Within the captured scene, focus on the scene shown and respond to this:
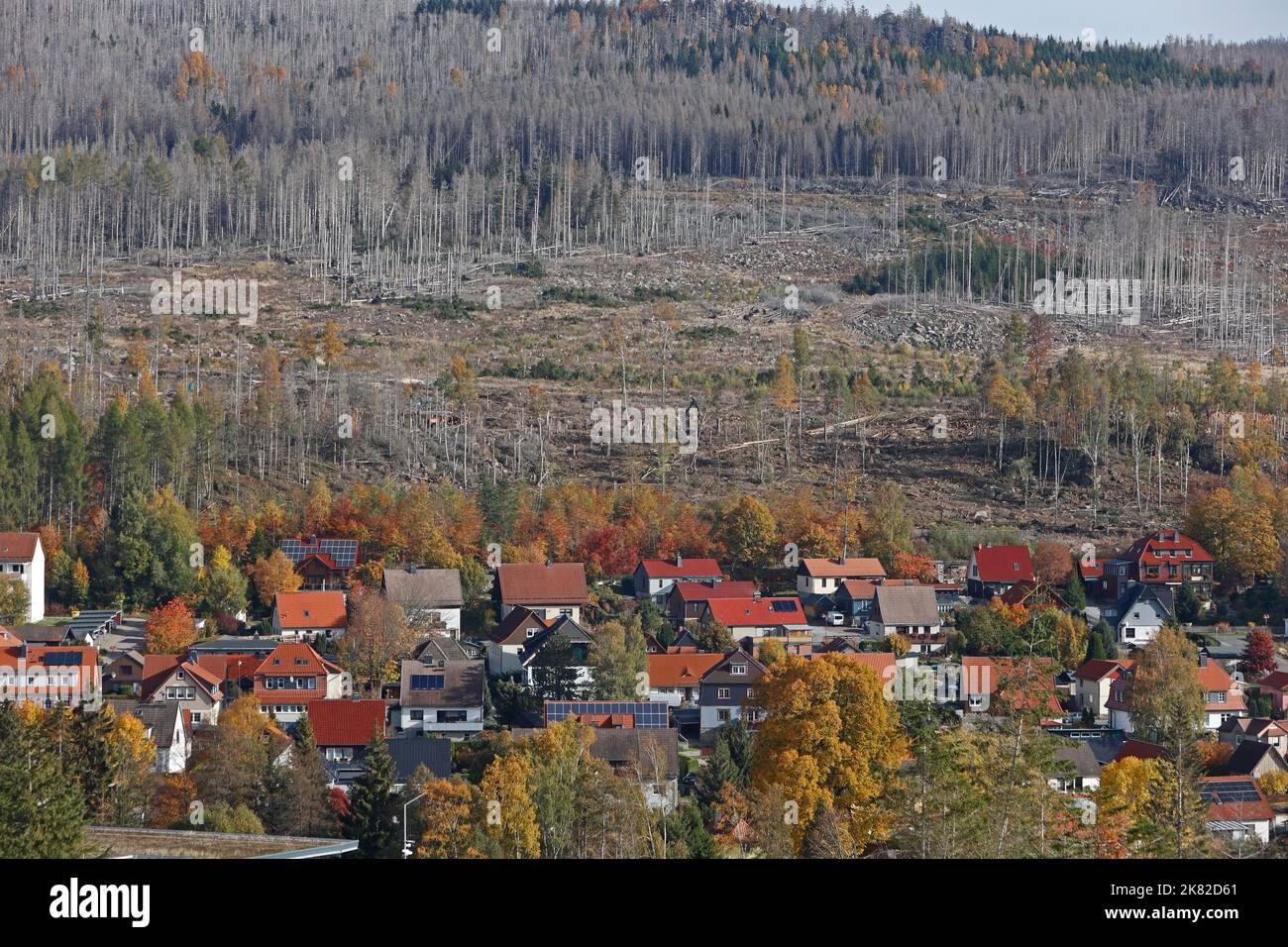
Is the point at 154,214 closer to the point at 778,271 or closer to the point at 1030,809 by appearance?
the point at 778,271

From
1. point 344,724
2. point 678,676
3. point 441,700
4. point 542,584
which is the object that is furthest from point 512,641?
point 344,724

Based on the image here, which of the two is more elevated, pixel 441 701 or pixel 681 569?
pixel 681 569

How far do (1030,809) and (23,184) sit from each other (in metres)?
78.2

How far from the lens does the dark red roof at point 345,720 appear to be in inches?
1124

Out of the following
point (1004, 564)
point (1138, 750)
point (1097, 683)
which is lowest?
point (1097, 683)

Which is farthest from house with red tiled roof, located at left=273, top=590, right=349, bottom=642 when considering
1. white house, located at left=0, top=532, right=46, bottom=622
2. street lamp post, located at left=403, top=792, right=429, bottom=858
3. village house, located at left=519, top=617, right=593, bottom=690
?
street lamp post, located at left=403, top=792, right=429, bottom=858

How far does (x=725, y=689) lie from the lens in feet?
105

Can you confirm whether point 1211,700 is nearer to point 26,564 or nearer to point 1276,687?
point 1276,687

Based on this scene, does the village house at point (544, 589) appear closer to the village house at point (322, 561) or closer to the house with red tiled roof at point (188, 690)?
the village house at point (322, 561)

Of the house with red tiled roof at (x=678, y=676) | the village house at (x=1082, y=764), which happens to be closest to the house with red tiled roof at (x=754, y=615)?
the house with red tiled roof at (x=678, y=676)

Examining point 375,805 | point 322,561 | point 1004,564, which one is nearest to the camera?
point 375,805

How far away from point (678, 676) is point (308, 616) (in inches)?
352

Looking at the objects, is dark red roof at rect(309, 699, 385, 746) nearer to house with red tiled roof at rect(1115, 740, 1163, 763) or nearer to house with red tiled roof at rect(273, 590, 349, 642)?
house with red tiled roof at rect(273, 590, 349, 642)
